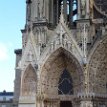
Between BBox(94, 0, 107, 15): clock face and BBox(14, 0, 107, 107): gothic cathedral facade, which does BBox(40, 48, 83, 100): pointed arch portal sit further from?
BBox(94, 0, 107, 15): clock face

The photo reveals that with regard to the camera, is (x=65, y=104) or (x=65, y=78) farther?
(x=65, y=104)

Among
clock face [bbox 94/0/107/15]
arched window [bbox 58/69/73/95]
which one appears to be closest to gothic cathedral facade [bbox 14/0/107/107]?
arched window [bbox 58/69/73/95]

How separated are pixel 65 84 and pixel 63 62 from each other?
1.31 m

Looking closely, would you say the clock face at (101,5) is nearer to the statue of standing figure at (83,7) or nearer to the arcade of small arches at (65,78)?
the statue of standing figure at (83,7)

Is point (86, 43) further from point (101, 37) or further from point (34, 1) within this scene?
point (34, 1)

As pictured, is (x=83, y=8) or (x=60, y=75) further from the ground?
(x=83, y=8)

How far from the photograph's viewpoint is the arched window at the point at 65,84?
882 inches

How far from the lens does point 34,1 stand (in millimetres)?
23656

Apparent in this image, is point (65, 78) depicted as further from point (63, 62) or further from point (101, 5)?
point (101, 5)

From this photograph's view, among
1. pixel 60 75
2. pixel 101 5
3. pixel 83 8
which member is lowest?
pixel 60 75

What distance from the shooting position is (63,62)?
885 inches

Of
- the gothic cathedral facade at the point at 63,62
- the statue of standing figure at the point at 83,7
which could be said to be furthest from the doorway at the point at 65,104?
the statue of standing figure at the point at 83,7

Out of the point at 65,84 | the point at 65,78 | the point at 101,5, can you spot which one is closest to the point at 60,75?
the point at 65,78

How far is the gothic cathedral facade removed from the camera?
21.4 m
